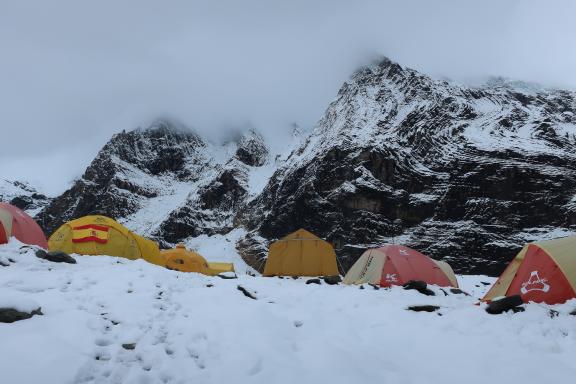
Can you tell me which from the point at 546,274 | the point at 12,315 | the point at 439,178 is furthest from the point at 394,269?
the point at 439,178

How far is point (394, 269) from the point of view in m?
15.2

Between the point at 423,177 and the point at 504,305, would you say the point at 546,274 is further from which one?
the point at 423,177

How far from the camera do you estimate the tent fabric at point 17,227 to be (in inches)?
524

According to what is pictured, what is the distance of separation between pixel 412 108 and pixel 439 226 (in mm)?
41259

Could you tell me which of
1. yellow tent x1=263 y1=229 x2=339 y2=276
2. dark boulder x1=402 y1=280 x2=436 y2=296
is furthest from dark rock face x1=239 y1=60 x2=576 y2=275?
dark boulder x1=402 y1=280 x2=436 y2=296

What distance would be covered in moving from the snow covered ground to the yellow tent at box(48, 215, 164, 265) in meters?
8.54

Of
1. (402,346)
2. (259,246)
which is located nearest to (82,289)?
(402,346)

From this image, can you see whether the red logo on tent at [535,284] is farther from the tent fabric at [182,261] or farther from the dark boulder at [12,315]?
the tent fabric at [182,261]

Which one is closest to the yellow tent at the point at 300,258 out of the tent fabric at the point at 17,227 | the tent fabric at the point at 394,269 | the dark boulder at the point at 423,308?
the tent fabric at the point at 394,269

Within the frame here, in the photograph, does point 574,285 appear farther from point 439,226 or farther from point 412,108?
point 412,108

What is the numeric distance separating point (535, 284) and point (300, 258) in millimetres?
16008

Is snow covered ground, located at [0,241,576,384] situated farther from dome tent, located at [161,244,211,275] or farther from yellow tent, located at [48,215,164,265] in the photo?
dome tent, located at [161,244,211,275]

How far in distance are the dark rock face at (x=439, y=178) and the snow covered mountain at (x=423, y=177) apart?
26 cm

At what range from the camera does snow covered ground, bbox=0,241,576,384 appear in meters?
5.75
